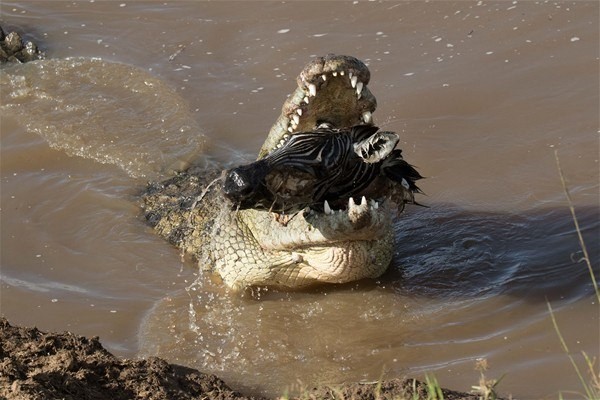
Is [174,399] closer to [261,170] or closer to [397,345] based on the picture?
[261,170]

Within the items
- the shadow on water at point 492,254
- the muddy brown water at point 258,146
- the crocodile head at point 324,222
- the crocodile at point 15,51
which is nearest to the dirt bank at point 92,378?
the muddy brown water at point 258,146

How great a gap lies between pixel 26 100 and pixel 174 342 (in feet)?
13.8

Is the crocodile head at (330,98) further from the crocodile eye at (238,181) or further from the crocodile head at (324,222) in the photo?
the crocodile eye at (238,181)

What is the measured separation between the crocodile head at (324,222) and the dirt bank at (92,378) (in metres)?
1.04

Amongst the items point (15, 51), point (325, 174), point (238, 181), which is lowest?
point (15, 51)

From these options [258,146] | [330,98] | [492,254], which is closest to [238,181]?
[330,98]

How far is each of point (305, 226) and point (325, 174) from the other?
42 centimetres

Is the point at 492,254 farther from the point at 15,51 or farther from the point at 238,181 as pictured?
the point at 15,51

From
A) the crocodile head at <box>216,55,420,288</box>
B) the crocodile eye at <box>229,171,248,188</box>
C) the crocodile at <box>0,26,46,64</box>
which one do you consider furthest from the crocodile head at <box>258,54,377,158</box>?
the crocodile at <box>0,26,46,64</box>

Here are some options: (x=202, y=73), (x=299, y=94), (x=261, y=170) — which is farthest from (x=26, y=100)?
(x=261, y=170)

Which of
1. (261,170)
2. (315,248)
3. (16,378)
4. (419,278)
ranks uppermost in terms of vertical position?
(261,170)

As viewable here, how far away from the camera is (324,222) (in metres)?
4.88

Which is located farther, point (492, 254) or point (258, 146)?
point (258, 146)

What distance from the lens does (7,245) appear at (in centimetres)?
659
